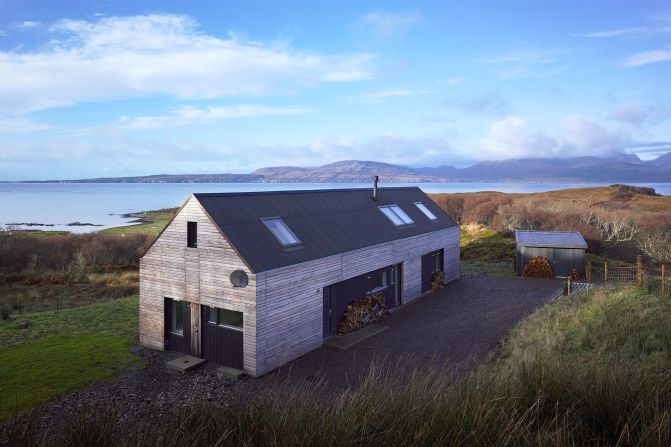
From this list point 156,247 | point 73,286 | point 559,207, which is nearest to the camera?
point 156,247

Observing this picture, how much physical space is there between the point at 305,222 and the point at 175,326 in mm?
5760

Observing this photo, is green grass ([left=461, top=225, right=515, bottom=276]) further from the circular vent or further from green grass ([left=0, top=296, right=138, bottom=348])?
green grass ([left=0, top=296, right=138, bottom=348])

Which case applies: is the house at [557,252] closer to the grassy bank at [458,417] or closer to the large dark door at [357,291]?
the large dark door at [357,291]

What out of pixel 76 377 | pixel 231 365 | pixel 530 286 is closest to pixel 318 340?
pixel 231 365

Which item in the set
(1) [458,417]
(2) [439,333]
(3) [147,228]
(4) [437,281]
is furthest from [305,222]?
(3) [147,228]

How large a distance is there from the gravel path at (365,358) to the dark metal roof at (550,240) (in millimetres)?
5036

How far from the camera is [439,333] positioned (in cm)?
1723

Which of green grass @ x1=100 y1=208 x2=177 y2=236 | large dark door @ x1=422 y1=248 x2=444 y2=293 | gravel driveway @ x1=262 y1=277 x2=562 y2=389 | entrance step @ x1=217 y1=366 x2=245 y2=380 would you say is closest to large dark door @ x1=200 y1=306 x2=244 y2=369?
entrance step @ x1=217 y1=366 x2=245 y2=380

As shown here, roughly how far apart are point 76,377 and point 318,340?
288 inches

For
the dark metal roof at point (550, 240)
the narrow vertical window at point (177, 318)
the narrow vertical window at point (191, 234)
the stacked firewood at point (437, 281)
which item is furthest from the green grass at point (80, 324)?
→ the dark metal roof at point (550, 240)

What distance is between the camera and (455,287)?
25.1 metres

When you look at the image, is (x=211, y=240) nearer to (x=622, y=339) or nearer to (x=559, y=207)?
(x=622, y=339)

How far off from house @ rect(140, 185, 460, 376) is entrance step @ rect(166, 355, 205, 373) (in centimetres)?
32

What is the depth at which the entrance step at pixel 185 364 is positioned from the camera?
45.4 ft
